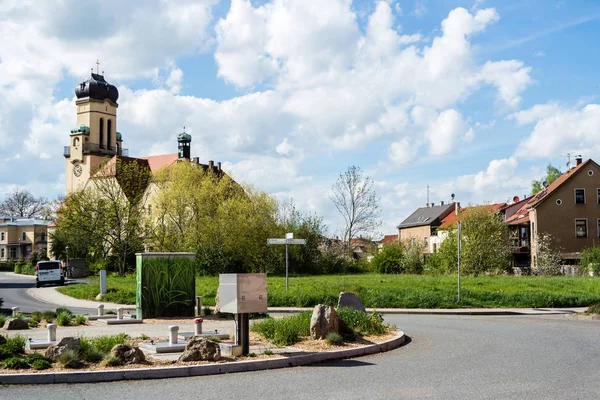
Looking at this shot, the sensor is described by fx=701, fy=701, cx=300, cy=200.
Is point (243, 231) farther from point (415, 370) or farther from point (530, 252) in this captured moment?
point (415, 370)

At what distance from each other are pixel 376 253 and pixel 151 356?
187 feet

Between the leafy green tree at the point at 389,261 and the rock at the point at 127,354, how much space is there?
55171 millimetres

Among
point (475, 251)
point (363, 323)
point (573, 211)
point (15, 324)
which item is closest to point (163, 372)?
point (363, 323)

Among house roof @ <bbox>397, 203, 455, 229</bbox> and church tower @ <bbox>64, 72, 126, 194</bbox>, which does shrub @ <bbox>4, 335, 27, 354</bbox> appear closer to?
church tower @ <bbox>64, 72, 126, 194</bbox>

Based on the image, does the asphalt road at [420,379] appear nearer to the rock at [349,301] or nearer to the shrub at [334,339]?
the shrub at [334,339]

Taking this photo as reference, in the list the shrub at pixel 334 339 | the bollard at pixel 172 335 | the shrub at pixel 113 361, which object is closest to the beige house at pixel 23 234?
the bollard at pixel 172 335

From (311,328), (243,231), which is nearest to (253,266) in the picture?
(243,231)

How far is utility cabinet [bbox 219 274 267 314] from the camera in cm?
1262

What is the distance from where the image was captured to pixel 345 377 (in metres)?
11.1

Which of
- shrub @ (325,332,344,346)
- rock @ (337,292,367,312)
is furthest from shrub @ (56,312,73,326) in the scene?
shrub @ (325,332,344,346)

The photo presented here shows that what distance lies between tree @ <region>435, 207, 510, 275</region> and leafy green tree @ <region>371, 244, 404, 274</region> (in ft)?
21.1

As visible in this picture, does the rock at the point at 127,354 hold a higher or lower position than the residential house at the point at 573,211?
lower

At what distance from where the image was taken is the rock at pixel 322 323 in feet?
48.2

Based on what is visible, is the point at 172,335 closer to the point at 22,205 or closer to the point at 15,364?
the point at 15,364
